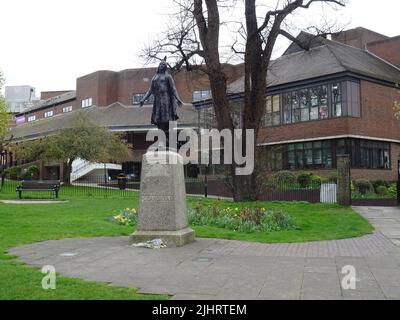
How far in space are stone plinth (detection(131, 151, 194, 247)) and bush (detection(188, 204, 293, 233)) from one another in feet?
8.56

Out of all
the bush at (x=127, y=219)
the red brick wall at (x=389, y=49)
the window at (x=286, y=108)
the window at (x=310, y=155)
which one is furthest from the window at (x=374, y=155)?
the bush at (x=127, y=219)

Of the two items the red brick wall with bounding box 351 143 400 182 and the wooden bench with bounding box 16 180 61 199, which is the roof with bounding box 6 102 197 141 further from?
the red brick wall with bounding box 351 143 400 182

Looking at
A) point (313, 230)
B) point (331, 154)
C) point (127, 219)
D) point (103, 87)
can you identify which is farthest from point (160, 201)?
point (103, 87)

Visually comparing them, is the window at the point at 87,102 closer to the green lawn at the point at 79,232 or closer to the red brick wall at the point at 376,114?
the red brick wall at the point at 376,114

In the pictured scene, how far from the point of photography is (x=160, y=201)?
11047mm

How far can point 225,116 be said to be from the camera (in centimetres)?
2461

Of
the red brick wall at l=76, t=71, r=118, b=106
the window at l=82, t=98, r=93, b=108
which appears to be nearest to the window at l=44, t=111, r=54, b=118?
the window at l=82, t=98, r=93, b=108

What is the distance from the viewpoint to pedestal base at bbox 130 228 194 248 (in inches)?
418

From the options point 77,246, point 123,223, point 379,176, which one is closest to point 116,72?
point 379,176

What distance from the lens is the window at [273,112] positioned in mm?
37906

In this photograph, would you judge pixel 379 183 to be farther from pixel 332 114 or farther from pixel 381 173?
pixel 332 114

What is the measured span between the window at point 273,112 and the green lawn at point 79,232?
56.0ft
